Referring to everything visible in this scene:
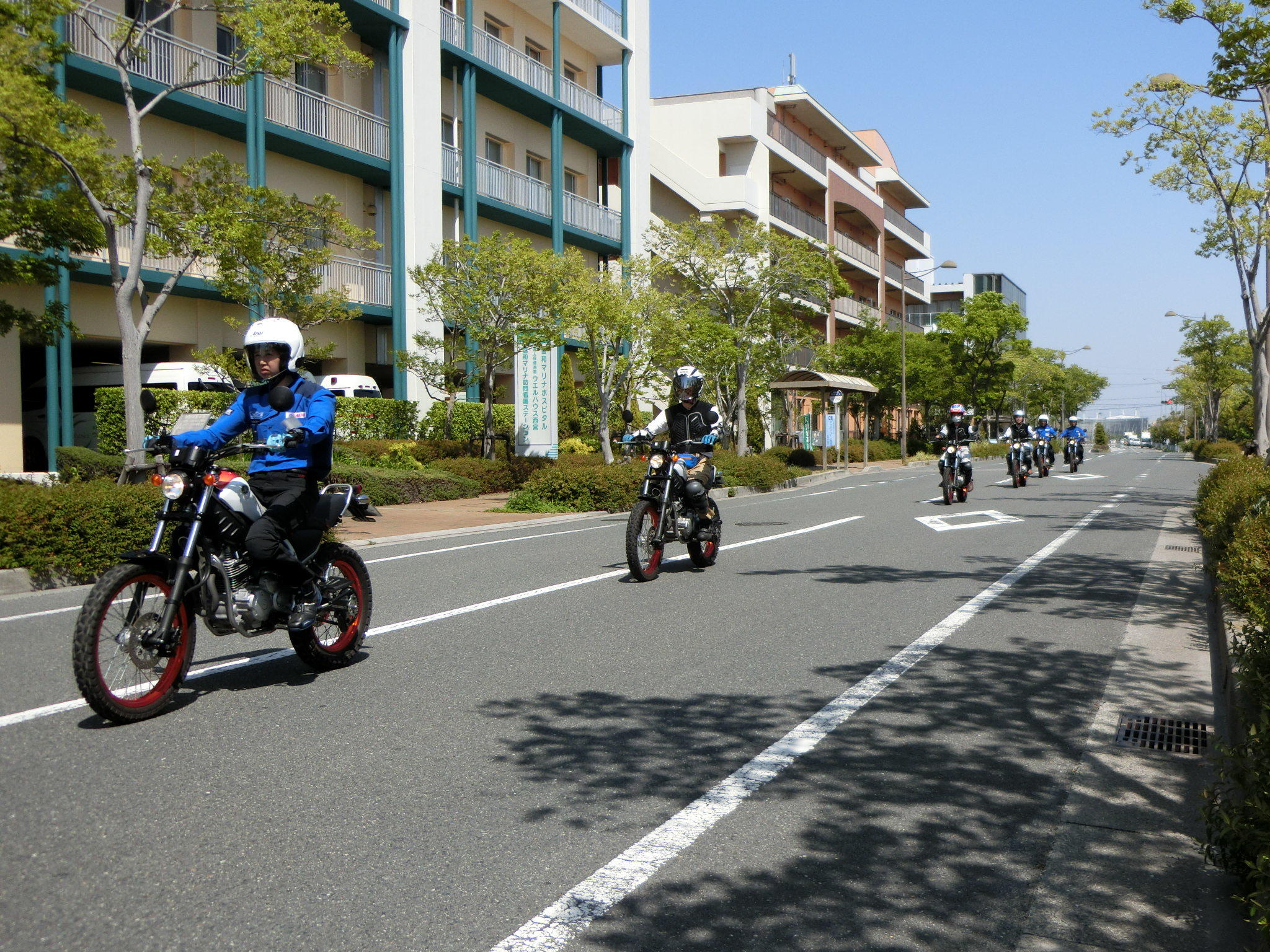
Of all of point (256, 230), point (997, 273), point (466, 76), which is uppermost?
point (997, 273)

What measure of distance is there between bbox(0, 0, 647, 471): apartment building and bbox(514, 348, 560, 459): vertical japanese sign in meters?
3.22

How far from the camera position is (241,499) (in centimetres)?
545

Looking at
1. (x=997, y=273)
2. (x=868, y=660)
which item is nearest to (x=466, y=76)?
(x=868, y=660)

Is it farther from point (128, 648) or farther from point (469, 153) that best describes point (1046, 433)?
point (128, 648)

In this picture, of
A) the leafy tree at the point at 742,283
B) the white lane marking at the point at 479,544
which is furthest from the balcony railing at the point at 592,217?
the white lane marking at the point at 479,544

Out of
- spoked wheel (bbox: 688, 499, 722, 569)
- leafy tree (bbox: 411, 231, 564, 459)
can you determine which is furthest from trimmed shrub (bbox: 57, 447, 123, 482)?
spoked wheel (bbox: 688, 499, 722, 569)

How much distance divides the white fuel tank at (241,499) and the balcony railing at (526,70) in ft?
84.1

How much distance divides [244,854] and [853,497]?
19884 millimetres

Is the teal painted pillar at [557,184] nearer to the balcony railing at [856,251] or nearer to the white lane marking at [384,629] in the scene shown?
the white lane marking at [384,629]

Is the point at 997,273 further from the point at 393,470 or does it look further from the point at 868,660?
the point at 868,660

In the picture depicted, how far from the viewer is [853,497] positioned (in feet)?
74.5

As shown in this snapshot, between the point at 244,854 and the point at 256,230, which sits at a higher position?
the point at 256,230

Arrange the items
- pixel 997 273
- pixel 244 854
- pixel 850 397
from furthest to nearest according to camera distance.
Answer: pixel 997 273 < pixel 850 397 < pixel 244 854

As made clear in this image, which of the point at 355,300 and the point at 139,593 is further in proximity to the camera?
the point at 355,300
